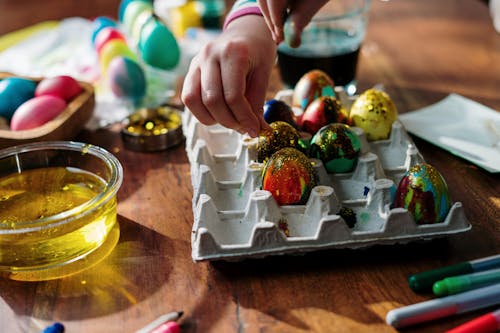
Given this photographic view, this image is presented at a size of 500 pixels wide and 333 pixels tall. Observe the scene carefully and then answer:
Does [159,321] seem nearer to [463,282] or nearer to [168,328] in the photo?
[168,328]

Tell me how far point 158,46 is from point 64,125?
26 cm

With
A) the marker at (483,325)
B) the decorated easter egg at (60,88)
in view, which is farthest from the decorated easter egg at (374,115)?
the decorated easter egg at (60,88)

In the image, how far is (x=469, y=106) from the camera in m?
1.03

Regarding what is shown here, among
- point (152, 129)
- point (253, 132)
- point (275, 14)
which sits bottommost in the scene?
point (152, 129)

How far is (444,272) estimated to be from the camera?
64cm

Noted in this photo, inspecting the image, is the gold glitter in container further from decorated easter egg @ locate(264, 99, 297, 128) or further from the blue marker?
the blue marker

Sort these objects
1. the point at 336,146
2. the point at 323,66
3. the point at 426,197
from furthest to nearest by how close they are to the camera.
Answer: the point at 323,66
the point at 336,146
the point at 426,197

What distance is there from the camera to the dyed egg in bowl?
680 millimetres

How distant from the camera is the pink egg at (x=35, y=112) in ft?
3.07

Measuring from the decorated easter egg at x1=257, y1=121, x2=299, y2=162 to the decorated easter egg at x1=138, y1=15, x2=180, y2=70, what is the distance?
15.1 inches

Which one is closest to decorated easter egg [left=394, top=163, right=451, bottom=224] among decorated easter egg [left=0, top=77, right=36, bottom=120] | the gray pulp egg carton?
the gray pulp egg carton

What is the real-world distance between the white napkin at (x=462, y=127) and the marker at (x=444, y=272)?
23 centimetres

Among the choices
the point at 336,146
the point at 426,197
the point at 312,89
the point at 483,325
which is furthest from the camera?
the point at 312,89

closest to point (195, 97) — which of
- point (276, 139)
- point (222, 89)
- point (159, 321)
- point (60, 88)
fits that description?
point (222, 89)
